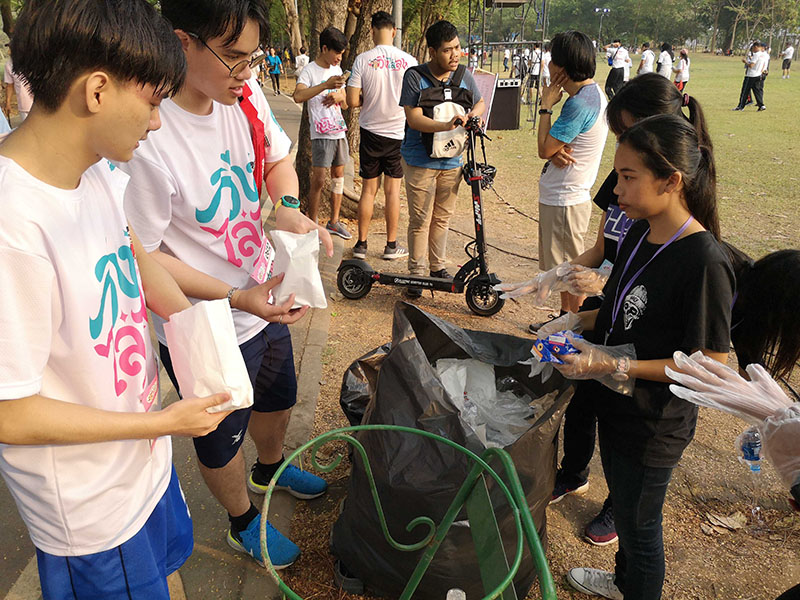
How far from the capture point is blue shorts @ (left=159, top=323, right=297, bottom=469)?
72.7 inches

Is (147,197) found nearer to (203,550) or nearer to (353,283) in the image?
(203,550)

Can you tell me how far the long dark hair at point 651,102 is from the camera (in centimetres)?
216

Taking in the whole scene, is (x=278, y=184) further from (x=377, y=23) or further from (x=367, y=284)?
(x=377, y=23)

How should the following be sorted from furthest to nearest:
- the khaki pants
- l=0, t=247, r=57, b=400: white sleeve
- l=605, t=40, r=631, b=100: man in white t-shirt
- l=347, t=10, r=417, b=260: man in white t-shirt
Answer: l=605, t=40, r=631, b=100: man in white t-shirt, l=347, t=10, r=417, b=260: man in white t-shirt, the khaki pants, l=0, t=247, r=57, b=400: white sleeve

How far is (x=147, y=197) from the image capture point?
1.53m

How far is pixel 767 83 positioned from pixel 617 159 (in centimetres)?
2844

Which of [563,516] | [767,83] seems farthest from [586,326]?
[767,83]

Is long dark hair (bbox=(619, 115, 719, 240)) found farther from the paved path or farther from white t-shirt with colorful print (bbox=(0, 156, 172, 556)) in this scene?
the paved path

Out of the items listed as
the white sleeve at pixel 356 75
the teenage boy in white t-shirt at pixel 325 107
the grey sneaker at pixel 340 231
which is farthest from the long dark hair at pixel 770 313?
the grey sneaker at pixel 340 231

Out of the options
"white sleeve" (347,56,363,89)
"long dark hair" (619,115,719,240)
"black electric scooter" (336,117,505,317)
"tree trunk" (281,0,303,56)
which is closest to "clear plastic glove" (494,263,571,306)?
"long dark hair" (619,115,719,240)

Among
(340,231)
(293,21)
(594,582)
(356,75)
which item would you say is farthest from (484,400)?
(293,21)

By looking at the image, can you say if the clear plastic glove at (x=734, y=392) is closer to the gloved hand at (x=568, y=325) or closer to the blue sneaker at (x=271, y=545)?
the gloved hand at (x=568, y=325)

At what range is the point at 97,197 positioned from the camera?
1.15m

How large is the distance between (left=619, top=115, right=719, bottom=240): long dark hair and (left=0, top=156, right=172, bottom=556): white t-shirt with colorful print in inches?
57.0
